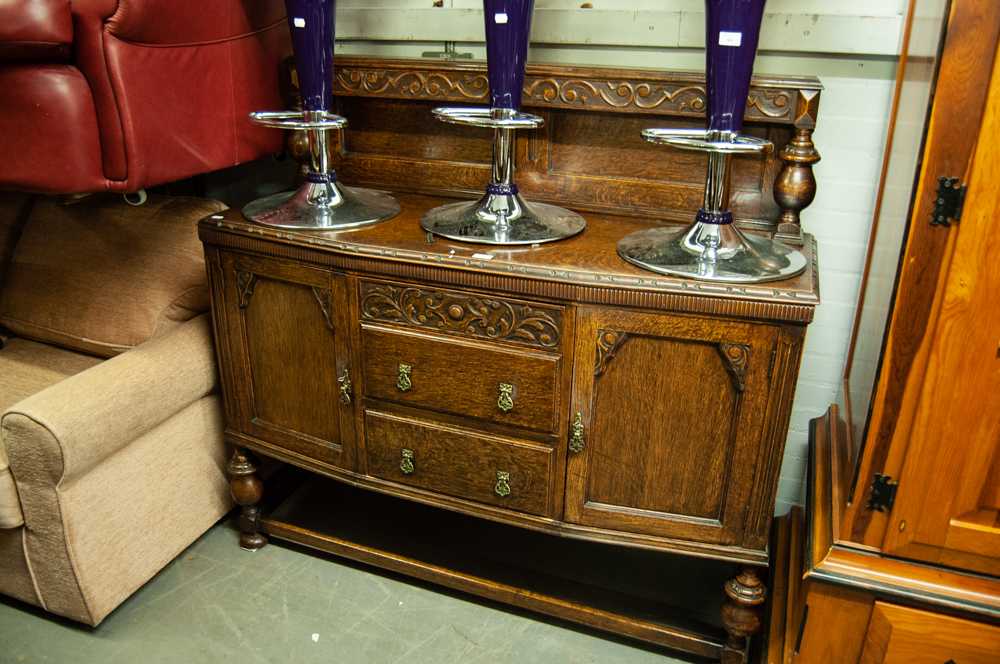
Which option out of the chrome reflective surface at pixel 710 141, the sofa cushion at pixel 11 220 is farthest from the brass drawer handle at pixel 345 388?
the sofa cushion at pixel 11 220

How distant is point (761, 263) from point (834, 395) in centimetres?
70

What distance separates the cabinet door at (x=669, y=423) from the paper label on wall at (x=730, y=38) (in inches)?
18.4

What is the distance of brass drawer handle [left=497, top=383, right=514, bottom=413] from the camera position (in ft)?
4.52

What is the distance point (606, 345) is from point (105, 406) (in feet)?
3.50

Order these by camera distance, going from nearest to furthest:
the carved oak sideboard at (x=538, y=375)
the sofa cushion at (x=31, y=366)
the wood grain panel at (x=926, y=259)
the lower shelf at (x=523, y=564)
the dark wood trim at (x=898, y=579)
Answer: the wood grain panel at (x=926, y=259) → the dark wood trim at (x=898, y=579) → the carved oak sideboard at (x=538, y=375) → the lower shelf at (x=523, y=564) → the sofa cushion at (x=31, y=366)

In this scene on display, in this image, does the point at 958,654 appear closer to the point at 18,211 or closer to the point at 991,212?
the point at 991,212

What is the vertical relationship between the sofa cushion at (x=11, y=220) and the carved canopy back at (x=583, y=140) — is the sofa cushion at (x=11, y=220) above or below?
below

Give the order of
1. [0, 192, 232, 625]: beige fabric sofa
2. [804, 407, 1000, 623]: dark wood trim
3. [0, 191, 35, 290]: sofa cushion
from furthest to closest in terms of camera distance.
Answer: [0, 191, 35, 290]: sofa cushion, [0, 192, 232, 625]: beige fabric sofa, [804, 407, 1000, 623]: dark wood trim

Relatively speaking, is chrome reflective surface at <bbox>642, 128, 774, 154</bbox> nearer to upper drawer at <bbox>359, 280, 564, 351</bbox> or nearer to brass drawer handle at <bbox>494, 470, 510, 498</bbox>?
upper drawer at <bbox>359, 280, 564, 351</bbox>

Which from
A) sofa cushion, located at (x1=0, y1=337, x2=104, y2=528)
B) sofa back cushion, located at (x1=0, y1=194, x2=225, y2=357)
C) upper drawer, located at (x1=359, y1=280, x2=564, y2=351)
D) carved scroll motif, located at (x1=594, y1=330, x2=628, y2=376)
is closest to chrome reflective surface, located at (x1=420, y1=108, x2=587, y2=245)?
upper drawer, located at (x1=359, y1=280, x2=564, y2=351)

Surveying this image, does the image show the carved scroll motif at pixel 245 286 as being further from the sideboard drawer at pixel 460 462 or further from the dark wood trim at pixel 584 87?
the dark wood trim at pixel 584 87

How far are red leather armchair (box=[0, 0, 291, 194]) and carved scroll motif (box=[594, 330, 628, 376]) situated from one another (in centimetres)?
98

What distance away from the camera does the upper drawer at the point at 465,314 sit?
4.31 feet

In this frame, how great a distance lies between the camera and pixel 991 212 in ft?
3.22
